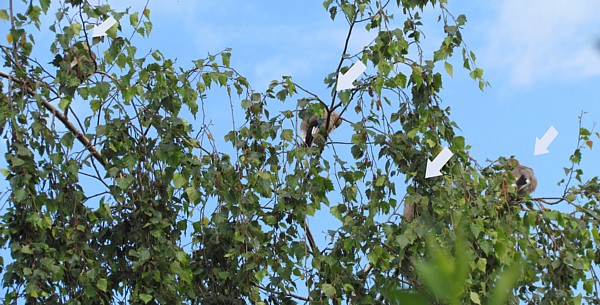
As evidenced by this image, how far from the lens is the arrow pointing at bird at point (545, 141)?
145 inches

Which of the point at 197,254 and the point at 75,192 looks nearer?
the point at 75,192

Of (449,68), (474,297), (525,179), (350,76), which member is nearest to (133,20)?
Result: (350,76)

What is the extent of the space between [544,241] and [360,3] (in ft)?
4.54

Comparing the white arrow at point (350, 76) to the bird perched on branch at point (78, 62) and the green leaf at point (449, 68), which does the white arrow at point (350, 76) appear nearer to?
the green leaf at point (449, 68)

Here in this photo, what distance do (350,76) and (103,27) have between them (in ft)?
3.42

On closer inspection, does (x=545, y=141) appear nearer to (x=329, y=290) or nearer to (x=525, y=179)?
(x=329, y=290)

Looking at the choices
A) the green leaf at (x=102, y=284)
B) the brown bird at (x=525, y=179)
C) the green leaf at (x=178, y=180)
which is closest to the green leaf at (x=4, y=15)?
the green leaf at (x=178, y=180)

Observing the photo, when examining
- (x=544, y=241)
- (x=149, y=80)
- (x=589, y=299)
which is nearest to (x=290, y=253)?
(x=149, y=80)

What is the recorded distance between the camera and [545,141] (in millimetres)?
3719

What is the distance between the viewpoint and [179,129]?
383cm

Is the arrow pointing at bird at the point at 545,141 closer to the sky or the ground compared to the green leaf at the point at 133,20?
Answer: closer to the ground

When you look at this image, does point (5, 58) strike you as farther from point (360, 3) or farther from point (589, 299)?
point (589, 299)

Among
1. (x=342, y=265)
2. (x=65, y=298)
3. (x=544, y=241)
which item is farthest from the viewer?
(x=544, y=241)

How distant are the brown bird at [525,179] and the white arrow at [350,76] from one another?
2.01 meters
